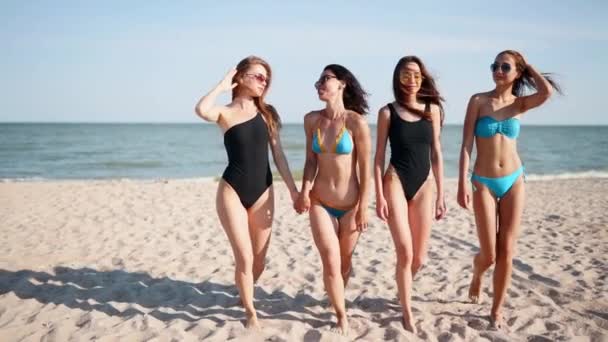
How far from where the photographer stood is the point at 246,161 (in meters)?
4.30

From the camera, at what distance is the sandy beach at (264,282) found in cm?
440

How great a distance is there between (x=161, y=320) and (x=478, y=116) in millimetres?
3635

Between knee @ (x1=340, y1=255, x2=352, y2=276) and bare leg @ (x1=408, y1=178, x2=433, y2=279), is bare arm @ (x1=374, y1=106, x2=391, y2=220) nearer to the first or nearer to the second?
bare leg @ (x1=408, y1=178, x2=433, y2=279)

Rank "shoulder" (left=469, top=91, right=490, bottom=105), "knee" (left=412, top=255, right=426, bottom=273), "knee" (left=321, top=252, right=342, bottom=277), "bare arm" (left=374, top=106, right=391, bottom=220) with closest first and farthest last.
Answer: "knee" (left=321, top=252, right=342, bottom=277)
"bare arm" (left=374, top=106, right=391, bottom=220)
"shoulder" (left=469, top=91, right=490, bottom=105)
"knee" (left=412, top=255, right=426, bottom=273)

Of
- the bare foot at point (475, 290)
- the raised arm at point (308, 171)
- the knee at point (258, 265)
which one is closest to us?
the raised arm at point (308, 171)

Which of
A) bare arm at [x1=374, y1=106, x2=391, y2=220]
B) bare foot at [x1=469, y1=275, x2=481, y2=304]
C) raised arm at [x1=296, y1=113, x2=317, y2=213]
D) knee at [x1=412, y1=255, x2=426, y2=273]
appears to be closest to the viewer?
bare arm at [x1=374, y1=106, x2=391, y2=220]

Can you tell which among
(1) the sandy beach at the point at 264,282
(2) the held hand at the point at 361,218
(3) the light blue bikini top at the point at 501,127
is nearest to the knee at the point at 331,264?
(2) the held hand at the point at 361,218

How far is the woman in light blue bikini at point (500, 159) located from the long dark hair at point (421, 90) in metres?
0.35

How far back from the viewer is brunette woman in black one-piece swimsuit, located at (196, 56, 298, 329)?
416 cm

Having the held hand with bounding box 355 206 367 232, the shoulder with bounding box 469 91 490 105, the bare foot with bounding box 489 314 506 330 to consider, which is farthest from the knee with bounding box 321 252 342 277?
the shoulder with bounding box 469 91 490 105

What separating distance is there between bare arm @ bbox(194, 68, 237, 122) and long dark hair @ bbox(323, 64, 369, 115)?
35.9 inches

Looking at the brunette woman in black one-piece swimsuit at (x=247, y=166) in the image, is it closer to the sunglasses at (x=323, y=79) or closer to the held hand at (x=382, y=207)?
the sunglasses at (x=323, y=79)

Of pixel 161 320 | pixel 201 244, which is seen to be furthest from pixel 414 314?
pixel 201 244

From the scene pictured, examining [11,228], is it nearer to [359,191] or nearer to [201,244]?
[201,244]
